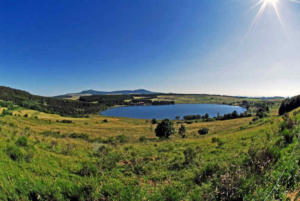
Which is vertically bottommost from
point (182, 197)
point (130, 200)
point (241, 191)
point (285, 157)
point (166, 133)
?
point (166, 133)

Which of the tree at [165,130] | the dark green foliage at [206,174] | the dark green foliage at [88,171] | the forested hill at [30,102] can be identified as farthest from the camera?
the forested hill at [30,102]

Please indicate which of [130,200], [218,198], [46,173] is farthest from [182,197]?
[46,173]

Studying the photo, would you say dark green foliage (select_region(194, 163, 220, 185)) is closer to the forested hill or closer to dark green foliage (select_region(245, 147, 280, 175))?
dark green foliage (select_region(245, 147, 280, 175))

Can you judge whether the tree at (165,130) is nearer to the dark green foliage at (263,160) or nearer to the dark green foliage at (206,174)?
the dark green foliage at (206,174)

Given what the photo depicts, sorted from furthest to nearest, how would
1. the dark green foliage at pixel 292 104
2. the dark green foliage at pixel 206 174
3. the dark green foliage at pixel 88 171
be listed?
the dark green foliage at pixel 292 104 → the dark green foliage at pixel 88 171 → the dark green foliage at pixel 206 174

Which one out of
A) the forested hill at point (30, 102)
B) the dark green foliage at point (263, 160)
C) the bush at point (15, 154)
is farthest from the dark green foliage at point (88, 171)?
the forested hill at point (30, 102)

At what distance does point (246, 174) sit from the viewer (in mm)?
2893

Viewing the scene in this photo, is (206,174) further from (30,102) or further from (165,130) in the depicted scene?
(30,102)


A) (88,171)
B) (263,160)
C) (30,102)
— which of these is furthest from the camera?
(30,102)

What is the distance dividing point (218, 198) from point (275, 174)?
1.42 metres

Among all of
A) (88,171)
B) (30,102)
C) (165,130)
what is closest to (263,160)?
(88,171)

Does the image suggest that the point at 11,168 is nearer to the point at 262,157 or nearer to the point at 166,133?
the point at 262,157

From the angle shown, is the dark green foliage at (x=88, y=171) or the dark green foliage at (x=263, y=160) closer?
the dark green foliage at (x=263, y=160)

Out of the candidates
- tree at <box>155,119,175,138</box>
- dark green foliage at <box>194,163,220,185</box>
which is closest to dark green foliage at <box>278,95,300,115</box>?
tree at <box>155,119,175,138</box>
